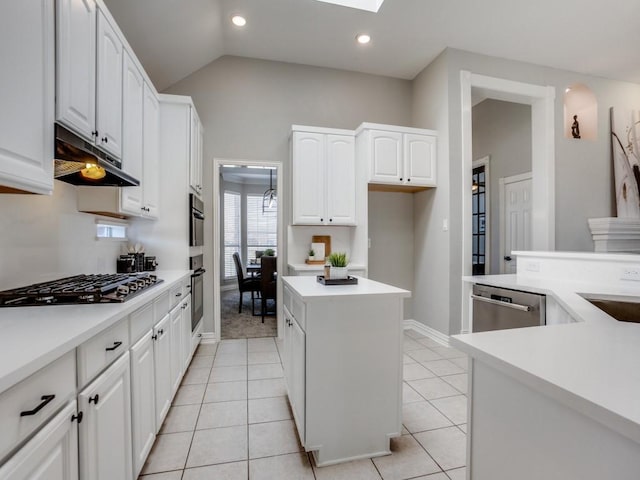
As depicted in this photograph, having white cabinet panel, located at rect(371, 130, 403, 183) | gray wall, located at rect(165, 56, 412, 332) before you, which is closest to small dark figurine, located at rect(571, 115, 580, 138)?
white cabinet panel, located at rect(371, 130, 403, 183)

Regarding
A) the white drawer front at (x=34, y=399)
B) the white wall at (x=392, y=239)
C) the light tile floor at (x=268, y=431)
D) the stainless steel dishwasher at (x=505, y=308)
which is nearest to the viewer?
the white drawer front at (x=34, y=399)

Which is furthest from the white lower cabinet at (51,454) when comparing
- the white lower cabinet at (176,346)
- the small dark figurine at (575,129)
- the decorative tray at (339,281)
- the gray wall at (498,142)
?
the small dark figurine at (575,129)

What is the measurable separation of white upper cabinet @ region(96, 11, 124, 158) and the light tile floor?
5.89ft

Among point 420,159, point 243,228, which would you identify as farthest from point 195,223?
point 243,228

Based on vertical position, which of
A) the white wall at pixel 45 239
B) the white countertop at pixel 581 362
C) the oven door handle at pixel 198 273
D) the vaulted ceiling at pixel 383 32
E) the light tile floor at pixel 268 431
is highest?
the vaulted ceiling at pixel 383 32

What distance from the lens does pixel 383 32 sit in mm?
3250

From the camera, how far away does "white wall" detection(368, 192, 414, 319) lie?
13.3 feet

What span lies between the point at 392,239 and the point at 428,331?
124 cm

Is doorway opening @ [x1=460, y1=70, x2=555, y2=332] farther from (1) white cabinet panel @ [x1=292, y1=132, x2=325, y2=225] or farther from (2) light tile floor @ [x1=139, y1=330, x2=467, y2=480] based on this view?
(1) white cabinet panel @ [x1=292, y1=132, x2=325, y2=225]

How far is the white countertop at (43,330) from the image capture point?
714mm

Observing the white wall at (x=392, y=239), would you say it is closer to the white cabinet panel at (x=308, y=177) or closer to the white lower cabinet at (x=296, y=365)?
the white cabinet panel at (x=308, y=177)

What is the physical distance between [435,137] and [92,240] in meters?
3.59

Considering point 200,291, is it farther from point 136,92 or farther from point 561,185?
point 561,185

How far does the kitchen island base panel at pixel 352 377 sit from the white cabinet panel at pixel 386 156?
2.12m
